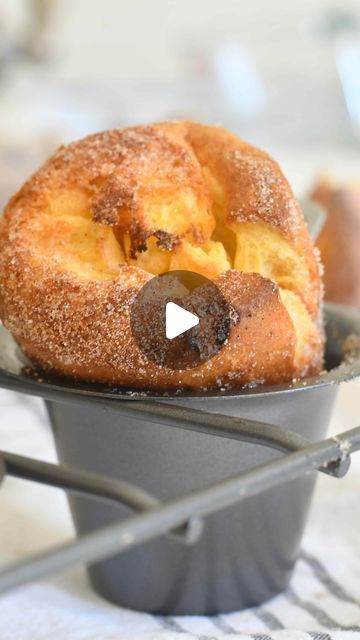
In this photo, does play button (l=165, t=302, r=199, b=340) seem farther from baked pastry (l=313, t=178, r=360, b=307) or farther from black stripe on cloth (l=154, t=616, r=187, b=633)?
baked pastry (l=313, t=178, r=360, b=307)

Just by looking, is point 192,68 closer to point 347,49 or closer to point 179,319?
point 347,49

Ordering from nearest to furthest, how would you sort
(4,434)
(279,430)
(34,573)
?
1. (34,573)
2. (279,430)
3. (4,434)

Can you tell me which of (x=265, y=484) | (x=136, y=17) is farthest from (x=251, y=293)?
(x=136, y=17)

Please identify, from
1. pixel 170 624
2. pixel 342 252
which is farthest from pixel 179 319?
pixel 342 252

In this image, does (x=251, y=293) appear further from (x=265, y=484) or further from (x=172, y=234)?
(x=265, y=484)

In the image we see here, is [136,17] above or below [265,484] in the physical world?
below
